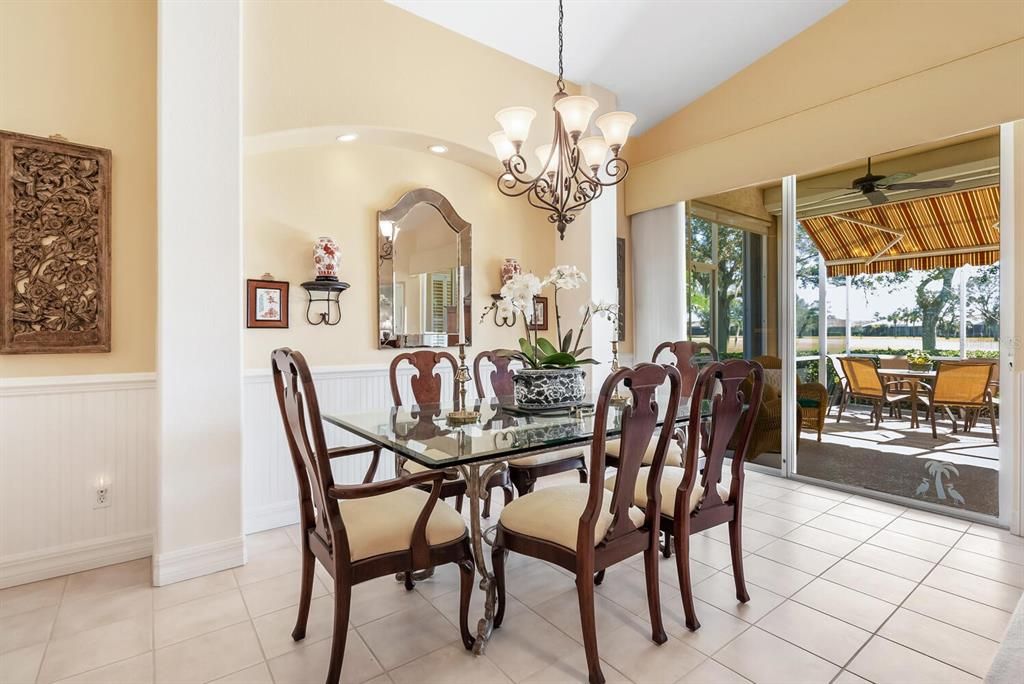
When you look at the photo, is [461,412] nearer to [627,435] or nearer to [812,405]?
[627,435]

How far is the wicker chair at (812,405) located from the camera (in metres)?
3.97

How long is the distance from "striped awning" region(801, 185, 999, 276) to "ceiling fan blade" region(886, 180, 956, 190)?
0.08m

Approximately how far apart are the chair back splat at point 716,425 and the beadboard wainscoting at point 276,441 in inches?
63.2

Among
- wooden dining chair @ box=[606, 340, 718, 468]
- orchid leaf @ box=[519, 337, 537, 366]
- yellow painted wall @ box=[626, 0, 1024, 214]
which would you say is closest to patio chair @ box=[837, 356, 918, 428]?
wooden dining chair @ box=[606, 340, 718, 468]

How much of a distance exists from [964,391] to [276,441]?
14.3ft

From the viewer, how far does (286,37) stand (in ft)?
9.62

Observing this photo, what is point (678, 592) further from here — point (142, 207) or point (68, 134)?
→ point (68, 134)

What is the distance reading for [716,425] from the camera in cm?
205

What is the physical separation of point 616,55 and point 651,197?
4.53ft

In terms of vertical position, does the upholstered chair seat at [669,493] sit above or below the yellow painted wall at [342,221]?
below

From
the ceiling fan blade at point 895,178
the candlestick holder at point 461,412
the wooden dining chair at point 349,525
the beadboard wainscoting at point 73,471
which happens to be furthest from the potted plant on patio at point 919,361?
the beadboard wainscoting at point 73,471

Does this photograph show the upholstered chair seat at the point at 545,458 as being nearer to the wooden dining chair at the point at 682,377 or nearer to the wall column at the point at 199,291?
the wooden dining chair at the point at 682,377

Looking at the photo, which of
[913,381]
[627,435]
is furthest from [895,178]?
[627,435]

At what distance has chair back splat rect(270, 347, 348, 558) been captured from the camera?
1567 millimetres
